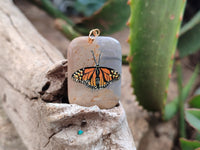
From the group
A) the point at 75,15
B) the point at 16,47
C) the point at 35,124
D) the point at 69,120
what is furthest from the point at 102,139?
the point at 75,15

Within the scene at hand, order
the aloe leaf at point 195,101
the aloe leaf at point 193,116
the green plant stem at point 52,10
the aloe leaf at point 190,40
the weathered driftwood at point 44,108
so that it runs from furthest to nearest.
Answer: the green plant stem at point 52,10, the aloe leaf at point 190,40, the aloe leaf at point 195,101, the aloe leaf at point 193,116, the weathered driftwood at point 44,108

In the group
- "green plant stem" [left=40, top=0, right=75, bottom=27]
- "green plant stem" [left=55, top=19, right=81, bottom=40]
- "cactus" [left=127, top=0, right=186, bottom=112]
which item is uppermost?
"green plant stem" [left=40, top=0, right=75, bottom=27]

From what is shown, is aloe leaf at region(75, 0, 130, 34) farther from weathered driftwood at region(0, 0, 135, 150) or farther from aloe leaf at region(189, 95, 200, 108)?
aloe leaf at region(189, 95, 200, 108)

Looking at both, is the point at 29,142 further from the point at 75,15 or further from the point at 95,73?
the point at 75,15

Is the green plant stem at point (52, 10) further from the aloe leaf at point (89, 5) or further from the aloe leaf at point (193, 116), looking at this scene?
the aloe leaf at point (193, 116)

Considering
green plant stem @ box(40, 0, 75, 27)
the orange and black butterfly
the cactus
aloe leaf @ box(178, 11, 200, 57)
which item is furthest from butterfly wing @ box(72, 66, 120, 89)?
green plant stem @ box(40, 0, 75, 27)

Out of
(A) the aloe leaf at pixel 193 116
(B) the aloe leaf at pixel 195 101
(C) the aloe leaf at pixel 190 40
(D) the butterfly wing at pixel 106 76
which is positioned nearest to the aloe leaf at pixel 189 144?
(A) the aloe leaf at pixel 193 116

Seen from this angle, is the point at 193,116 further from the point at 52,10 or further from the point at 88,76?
the point at 52,10
